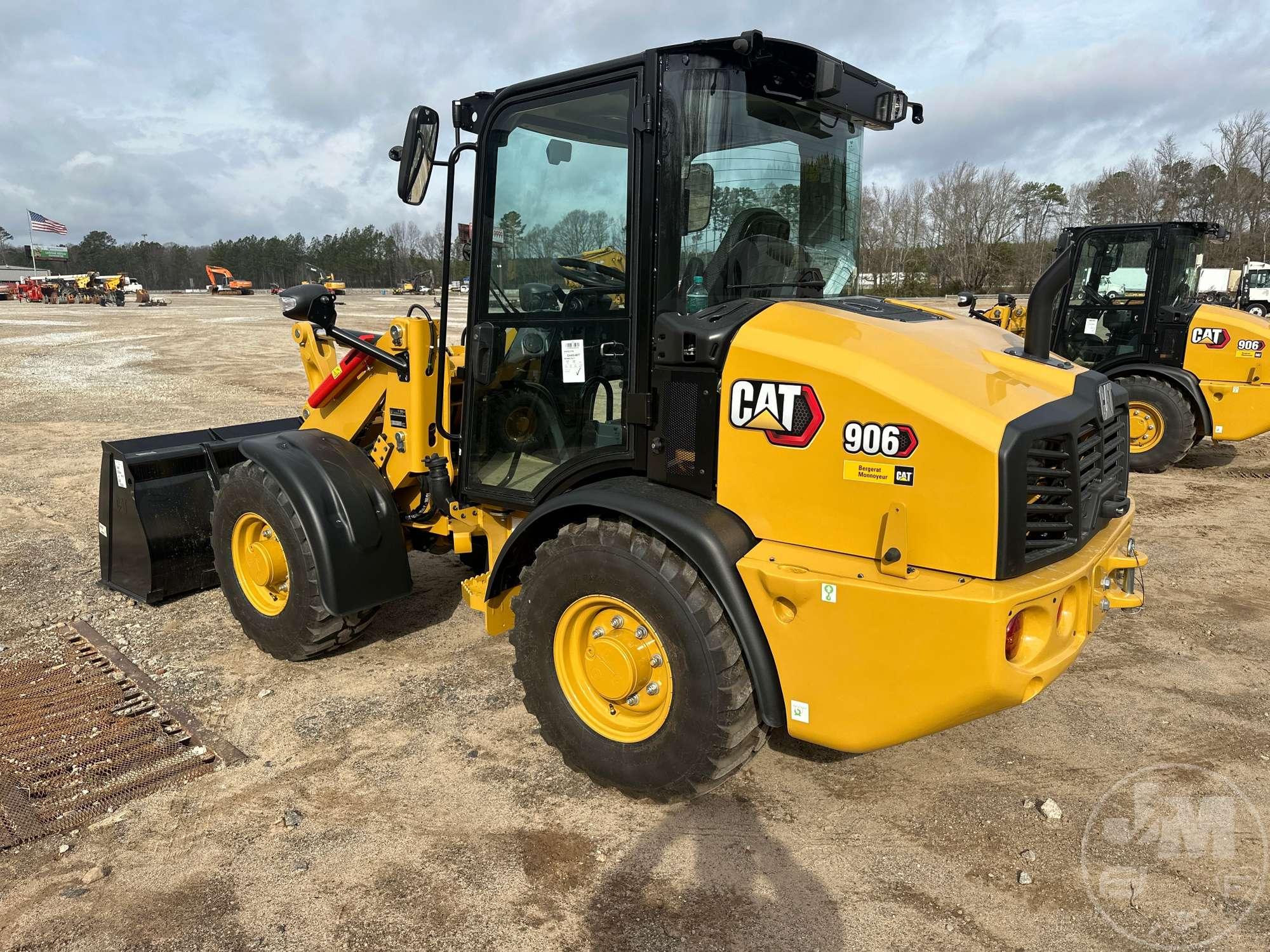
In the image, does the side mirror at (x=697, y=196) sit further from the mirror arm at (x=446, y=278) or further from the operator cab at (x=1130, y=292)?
the operator cab at (x=1130, y=292)

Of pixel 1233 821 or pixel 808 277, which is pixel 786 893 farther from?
pixel 808 277

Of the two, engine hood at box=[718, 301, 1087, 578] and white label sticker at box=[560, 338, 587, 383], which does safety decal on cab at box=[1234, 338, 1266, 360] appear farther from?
white label sticker at box=[560, 338, 587, 383]

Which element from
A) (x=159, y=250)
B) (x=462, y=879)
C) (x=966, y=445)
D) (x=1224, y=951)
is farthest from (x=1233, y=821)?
(x=159, y=250)

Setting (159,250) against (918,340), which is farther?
(159,250)

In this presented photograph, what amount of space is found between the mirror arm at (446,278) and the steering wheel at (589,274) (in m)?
0.50

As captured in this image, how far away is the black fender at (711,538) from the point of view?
267cm

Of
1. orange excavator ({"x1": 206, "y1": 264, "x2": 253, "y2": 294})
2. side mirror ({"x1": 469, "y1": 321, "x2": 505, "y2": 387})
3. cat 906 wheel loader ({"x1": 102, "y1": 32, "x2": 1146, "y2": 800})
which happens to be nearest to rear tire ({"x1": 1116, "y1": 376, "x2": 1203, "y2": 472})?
cat 906 wheel loader ({"x1": 102, "y1": 32, "x2": 1146, "y2": 800})

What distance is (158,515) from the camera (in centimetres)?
468

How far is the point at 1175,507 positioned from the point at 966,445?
649cm

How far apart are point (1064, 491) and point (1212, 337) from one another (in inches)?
303

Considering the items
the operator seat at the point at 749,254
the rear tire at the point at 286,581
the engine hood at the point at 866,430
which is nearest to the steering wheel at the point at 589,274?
the operator seat at the point at 749,254

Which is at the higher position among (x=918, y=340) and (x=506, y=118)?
(x=506, y=118)

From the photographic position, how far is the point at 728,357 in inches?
108

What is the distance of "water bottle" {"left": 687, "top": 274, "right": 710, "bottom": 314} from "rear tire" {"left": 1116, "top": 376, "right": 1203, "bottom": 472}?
731 centimetres
